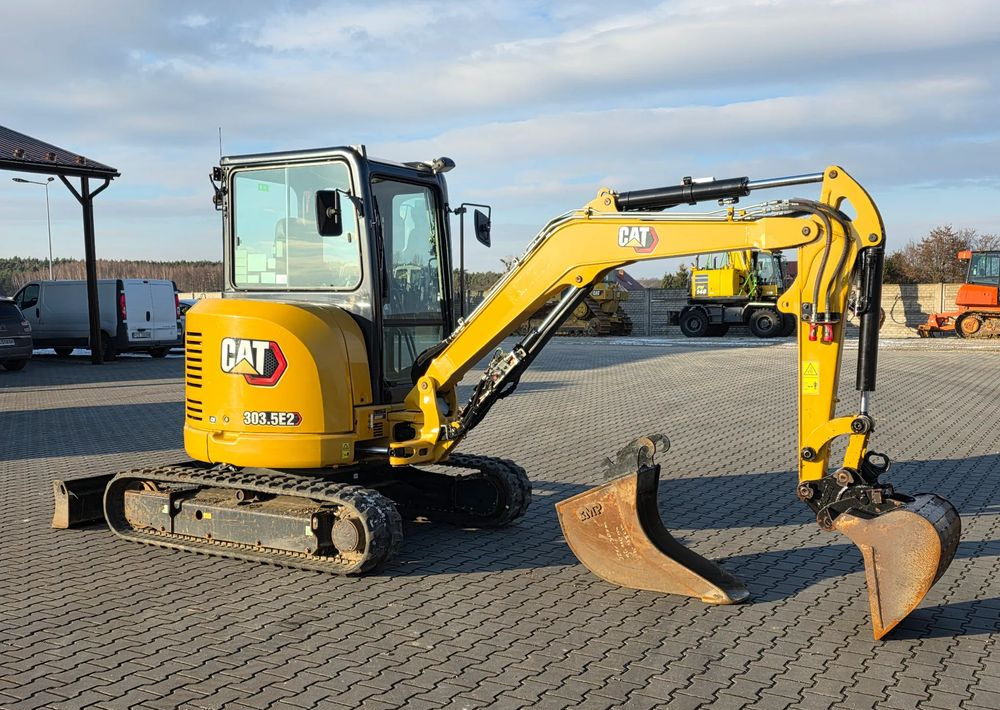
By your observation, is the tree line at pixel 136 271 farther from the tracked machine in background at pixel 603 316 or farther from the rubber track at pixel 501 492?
the rubber track at pixel 501 492

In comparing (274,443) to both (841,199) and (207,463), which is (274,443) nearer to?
(207,463)

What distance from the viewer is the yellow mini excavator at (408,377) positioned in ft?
18.8

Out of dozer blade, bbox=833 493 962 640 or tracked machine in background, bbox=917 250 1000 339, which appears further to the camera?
tracked machine in background, bbox=917 250 1000 339

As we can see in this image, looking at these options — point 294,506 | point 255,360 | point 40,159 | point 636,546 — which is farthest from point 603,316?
point 636,546

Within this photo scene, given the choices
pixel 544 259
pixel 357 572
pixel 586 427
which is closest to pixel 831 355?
pixel 544 259

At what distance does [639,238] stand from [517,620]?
2.46 meters

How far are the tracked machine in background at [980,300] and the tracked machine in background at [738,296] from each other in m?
5.70

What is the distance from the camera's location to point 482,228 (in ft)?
25.0

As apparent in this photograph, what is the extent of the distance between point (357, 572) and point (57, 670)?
1995 mm

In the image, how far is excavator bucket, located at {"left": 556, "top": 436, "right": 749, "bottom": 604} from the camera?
6.08m

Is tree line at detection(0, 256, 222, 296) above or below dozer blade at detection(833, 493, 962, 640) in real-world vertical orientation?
above

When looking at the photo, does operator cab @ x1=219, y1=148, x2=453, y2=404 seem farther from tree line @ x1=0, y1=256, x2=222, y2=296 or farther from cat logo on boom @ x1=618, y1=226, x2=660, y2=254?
tree line @ x1=0, y1=256, x2=222, y2=296

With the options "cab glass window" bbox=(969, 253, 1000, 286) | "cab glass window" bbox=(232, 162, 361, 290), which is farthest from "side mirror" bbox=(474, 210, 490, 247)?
"cab glass window" bbox=(969, 253, 1000, 286)

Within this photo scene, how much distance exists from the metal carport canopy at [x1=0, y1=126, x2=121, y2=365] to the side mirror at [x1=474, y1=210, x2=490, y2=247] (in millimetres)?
16322
